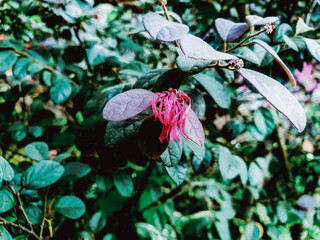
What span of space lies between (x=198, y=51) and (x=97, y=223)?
75 centimetres

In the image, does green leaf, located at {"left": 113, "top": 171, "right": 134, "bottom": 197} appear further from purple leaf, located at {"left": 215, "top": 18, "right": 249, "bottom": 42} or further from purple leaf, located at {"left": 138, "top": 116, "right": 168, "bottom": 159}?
purple leaf, located at {"left": 215, "top": 18, "right": 249, "bottom": 42}

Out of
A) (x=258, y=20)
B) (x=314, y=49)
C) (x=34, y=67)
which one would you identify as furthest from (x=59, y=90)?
(x=314, y=49)

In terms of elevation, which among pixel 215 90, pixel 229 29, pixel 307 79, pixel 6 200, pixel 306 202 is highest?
pixel 229 29

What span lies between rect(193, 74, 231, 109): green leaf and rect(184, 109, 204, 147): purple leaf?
152 mm

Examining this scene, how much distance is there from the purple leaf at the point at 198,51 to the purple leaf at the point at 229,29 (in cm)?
18

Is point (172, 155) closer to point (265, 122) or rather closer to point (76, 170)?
point (76, 170)

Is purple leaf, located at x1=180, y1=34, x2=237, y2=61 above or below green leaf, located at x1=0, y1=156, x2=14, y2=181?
above

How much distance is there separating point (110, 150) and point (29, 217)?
0.85ft

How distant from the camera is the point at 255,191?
102 centimetres

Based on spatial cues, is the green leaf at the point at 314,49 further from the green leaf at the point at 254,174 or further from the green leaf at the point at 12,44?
the green leaf at the point at 12,44

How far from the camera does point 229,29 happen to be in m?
0.52

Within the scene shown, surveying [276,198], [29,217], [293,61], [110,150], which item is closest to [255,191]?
[276,198]

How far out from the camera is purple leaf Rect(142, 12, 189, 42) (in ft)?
1.15

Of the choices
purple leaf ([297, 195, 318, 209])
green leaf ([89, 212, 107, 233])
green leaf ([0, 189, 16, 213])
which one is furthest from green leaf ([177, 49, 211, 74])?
purple leaf ([297, 195, 318, 209])
